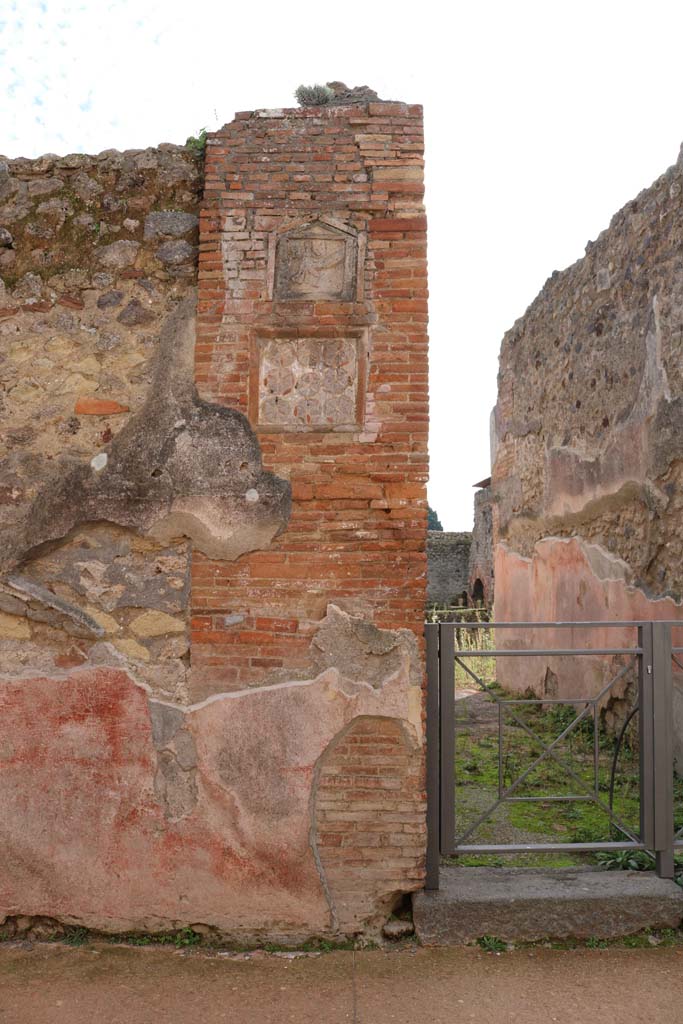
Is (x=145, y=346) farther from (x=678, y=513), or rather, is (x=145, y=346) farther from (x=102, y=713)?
(x=678, y=513)

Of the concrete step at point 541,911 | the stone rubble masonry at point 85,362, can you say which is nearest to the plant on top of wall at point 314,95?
the stone rubble masonry at point 85,362

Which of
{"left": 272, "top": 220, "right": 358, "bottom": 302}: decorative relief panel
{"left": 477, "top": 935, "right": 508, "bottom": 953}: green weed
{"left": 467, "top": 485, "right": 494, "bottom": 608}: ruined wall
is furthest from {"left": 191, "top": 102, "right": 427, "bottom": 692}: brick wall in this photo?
{"left": 467, "top": 485, "right": 494, "bottom": 608}: ruined wall

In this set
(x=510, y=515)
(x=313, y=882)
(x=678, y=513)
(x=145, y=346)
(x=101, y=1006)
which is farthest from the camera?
(x=510, y=515)

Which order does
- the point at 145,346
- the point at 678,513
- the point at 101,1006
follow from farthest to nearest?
the point at 678,513 < the point at 145,346 < the point at 101,1006

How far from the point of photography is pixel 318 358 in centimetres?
354

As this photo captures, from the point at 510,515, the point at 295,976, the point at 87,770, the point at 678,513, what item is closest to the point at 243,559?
the point at 87,770

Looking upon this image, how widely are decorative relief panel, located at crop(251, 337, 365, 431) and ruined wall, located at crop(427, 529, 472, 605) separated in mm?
18090

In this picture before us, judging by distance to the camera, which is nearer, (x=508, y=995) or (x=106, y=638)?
(x=508, y=995)

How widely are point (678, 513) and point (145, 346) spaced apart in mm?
3713

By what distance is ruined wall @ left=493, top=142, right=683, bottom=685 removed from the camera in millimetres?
5578

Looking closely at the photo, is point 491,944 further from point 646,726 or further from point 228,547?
point 228,547

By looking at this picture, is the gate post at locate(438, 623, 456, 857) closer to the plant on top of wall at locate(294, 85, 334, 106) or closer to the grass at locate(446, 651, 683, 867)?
the grass at locate(446, 651, 683, 867)

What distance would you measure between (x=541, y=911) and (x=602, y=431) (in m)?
4.18

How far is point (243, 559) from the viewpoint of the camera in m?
3.46
